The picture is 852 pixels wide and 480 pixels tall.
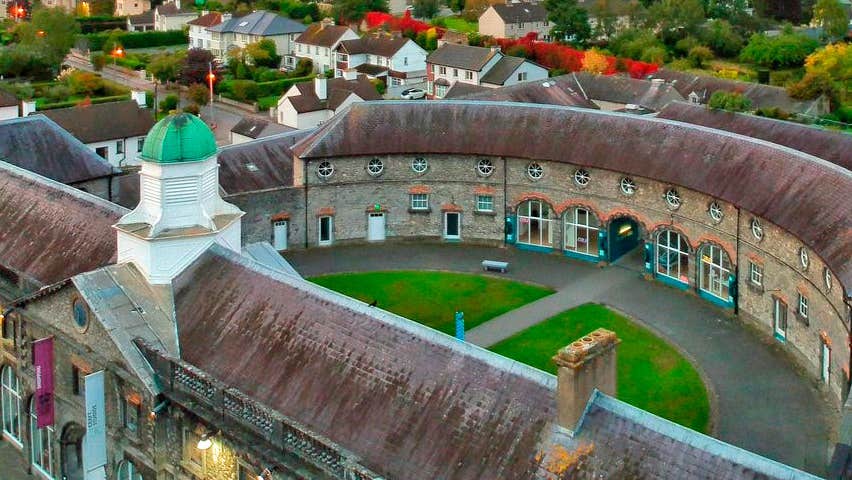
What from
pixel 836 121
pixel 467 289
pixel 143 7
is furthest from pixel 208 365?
pixel 143 7

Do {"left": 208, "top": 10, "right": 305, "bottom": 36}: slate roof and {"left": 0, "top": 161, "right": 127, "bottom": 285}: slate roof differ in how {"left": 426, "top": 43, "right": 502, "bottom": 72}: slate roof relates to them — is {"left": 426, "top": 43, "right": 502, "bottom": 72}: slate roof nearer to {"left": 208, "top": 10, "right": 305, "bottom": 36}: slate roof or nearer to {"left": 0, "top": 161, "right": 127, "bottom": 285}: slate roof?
{"left": 208, "top": 10, "right": 305, "bottom": 36}: slate roof

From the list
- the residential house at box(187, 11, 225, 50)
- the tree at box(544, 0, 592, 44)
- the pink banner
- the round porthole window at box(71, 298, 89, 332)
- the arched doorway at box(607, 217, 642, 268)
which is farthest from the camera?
the residential house at box(187, 11, 225, 50)

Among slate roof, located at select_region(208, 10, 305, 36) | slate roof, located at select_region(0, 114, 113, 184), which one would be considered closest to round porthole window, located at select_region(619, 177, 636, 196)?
slate roof, located at select_region(0, 114, 113, 184)

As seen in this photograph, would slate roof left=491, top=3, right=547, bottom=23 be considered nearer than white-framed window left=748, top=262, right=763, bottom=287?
No

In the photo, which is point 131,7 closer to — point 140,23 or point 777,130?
point 140,23

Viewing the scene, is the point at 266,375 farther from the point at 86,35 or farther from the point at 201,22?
the point at 86,35

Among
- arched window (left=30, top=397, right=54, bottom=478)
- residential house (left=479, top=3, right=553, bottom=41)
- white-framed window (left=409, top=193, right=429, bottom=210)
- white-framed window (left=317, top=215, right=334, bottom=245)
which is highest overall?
residential house (left=479, top=3, right=553, bottom=41)
